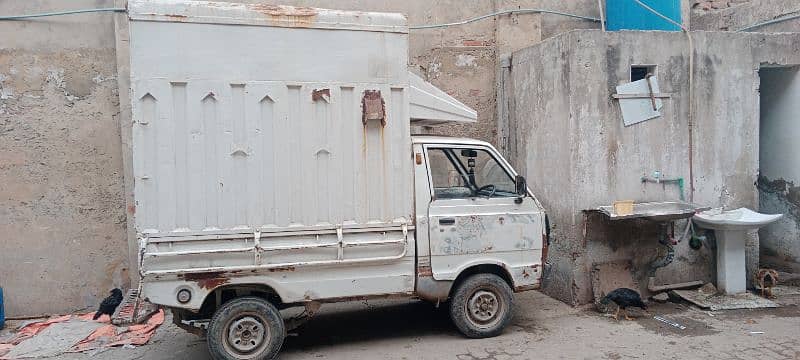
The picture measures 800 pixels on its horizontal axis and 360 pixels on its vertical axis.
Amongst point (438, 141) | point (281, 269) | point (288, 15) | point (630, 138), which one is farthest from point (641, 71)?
point (281, 269)

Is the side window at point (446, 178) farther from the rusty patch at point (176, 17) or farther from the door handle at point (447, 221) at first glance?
the rusty patch at point (176, 17)

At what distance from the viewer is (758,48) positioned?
746 centimetres

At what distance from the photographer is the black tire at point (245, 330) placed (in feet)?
16.5

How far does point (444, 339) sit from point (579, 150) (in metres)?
2.85

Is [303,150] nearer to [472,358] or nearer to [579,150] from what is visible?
[472,358]

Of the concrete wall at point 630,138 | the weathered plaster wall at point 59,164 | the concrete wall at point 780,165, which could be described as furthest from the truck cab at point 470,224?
the weathered plaster wall at point 59,164

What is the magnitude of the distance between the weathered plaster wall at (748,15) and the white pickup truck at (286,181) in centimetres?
559

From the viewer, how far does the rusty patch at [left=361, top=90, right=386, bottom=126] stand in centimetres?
534

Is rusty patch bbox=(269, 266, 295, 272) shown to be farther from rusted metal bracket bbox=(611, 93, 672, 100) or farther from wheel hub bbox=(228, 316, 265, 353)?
rusted metal bracket bbox=(611, 93, 672, 100)

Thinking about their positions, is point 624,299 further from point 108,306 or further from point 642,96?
point 108,306

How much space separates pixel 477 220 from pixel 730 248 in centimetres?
374

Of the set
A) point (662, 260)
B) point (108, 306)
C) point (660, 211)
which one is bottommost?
point (108, 306)

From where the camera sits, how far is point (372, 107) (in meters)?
5.36

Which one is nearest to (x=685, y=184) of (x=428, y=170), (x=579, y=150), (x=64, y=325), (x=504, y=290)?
(x=579, y=150)
